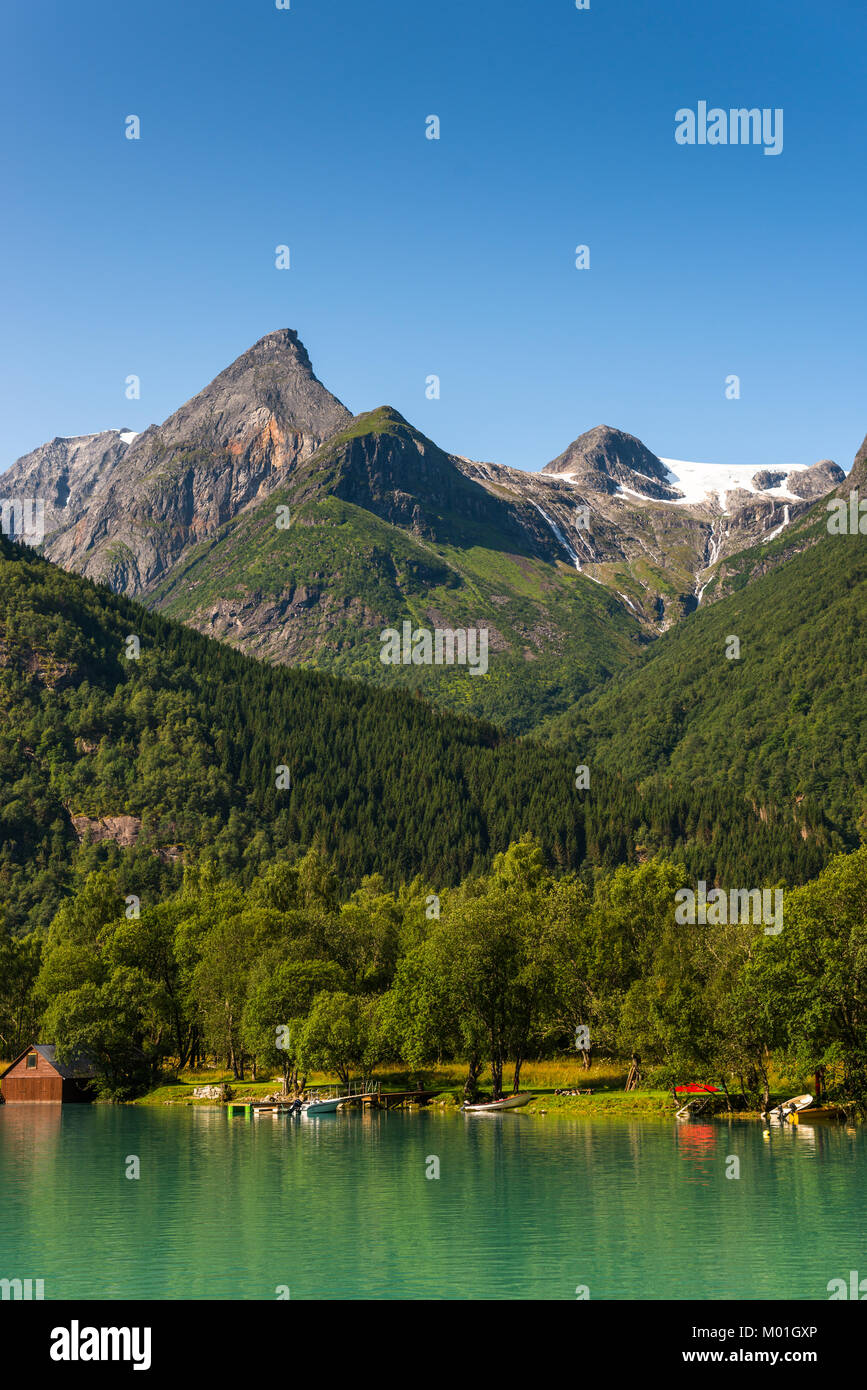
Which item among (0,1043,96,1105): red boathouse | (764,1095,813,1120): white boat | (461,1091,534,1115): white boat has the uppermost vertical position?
(764,1095,813,1120): white boat

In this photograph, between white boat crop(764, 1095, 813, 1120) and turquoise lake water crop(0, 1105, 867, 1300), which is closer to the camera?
turquoise lake water crop(0, 1105, 867, 1300)

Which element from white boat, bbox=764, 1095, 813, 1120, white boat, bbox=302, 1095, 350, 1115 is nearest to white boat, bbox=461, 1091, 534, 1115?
white boat, bbox=302, 1095, 350, 1115

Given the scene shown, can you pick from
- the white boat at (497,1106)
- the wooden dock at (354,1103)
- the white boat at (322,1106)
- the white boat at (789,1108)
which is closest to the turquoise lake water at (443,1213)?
the white boat at (789,1108)

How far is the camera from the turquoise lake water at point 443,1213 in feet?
145

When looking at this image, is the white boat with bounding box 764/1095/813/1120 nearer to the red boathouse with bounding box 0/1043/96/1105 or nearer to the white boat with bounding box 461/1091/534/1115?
the white boat with bounding box 461/1091/534/1115

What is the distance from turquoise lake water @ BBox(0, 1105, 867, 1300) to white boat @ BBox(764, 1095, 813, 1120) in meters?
3.06

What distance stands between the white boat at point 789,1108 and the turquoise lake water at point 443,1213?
3.06 metres

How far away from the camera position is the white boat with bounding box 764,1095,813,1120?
307 feet

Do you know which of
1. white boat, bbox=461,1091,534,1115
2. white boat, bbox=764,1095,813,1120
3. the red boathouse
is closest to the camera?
white boat, bbox=764,1095,813,1120

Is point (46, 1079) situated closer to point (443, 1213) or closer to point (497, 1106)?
point (497, 1106)

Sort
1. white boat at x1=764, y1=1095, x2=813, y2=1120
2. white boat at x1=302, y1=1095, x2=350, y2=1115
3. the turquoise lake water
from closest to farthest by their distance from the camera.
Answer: the turquoise lake water < white boat at x1=764, y1=1095, x2=813, y2=1120 < white boat at x1=302, y1=1095, x2=350, y2=1115
